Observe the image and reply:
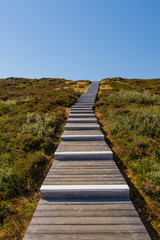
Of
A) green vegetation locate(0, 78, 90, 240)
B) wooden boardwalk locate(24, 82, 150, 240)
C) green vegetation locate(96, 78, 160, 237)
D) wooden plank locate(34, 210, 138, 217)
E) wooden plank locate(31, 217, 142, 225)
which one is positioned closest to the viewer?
wooden boardwalk locate(24, 82, 150, 240)

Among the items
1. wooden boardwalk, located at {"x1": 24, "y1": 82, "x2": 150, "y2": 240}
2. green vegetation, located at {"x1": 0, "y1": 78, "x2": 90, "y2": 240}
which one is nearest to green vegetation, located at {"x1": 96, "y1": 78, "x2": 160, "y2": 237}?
wooden boardwalk, located at {"x1": 24, "y1": 82, "x2": 150, "y2": 240}

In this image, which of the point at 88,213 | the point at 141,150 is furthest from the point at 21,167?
the point at 141,150

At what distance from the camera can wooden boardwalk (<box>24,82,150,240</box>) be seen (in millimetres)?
2569

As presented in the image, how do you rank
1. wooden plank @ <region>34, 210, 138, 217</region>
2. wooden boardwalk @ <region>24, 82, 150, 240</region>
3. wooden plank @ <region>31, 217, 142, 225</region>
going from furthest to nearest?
1. wooden plank @ <region>34, 210, 138, 217</region>
2. wooden plank @ <region>31, 217, 142, 225</region>
3. wooden boardwalk @ <region>24, 82, 150, 240</region>

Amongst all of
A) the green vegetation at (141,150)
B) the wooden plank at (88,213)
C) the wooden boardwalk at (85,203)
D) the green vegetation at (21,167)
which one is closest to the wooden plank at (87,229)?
the wooden boardwalk at (85,203)

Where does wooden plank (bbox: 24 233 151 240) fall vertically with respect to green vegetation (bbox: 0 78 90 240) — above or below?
above

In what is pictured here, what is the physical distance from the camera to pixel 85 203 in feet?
10.6

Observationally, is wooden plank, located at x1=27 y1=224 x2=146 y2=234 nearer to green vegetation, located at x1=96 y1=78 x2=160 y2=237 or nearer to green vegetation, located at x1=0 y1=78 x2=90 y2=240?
green vegetation, located at x1=0 y1=78 x2=90 y2=240

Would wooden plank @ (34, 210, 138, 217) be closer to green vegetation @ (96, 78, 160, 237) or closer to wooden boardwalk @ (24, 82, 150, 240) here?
wooden boardwalk @ (24, 82, 150, 240)

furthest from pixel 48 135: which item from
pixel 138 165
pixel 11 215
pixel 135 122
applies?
pixel 135 122

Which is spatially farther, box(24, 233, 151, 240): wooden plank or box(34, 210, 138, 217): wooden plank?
box(34, 210, 138, 217): wooden plank

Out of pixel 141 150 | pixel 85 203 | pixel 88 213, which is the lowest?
pixel 141 150

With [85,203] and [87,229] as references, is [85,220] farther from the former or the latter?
[85,203]

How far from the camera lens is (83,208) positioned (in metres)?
3.07
